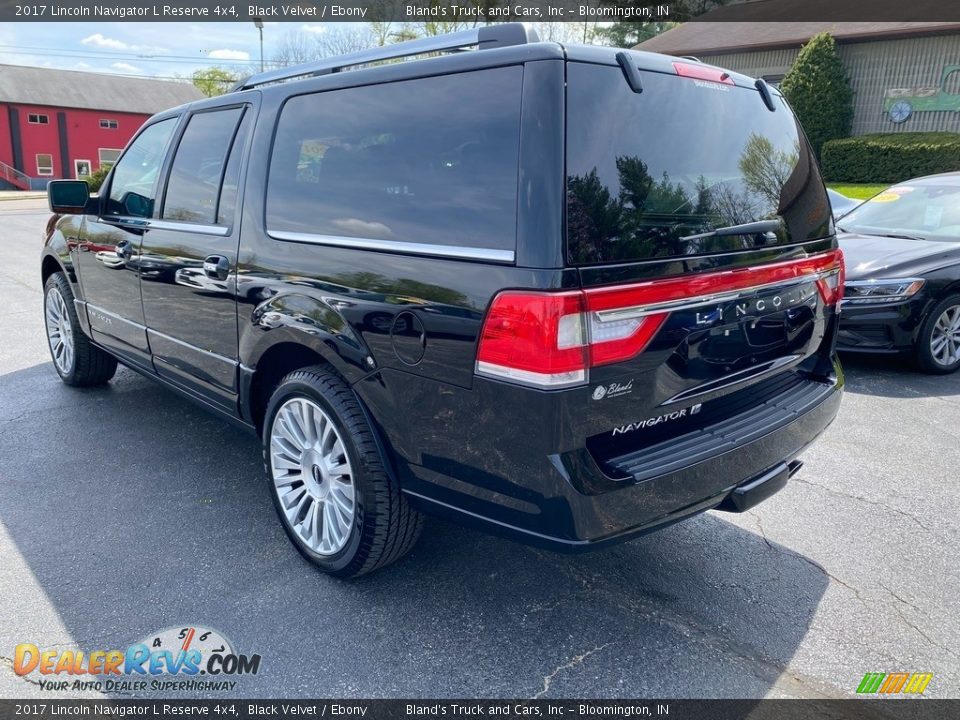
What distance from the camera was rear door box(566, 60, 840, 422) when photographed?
2.27m

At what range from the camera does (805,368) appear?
10.7ft

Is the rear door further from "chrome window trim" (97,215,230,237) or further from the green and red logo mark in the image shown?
"chrome window trim" (97,215,230,237)

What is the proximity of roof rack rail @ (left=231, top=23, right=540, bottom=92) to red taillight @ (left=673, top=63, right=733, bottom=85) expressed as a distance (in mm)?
564

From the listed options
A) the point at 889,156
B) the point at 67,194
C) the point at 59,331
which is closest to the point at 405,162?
the point at 67,194

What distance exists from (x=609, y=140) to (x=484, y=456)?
1.09 m

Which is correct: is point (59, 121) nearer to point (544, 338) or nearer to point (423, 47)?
point (423, 47)

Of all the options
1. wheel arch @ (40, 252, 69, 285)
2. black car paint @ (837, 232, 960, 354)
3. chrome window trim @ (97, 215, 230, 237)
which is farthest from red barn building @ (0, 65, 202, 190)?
black car paint @ (837, 232, 960, 354)

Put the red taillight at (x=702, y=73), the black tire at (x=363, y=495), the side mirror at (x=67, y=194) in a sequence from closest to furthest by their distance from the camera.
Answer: the red taillight at (x=702, y=73)
the black tire at (x=363, y=495)
the side mirror at (x=67, y=194)

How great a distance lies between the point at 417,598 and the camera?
2.97 metres

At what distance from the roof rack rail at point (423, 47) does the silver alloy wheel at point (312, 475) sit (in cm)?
144

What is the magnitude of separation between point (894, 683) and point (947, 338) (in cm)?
454

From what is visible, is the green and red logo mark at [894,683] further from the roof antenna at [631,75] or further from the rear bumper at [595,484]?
the roof antenna at [631,75]

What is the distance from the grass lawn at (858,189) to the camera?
18.4m

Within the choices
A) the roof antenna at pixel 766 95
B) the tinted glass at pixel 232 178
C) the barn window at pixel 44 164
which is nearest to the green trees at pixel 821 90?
the roof antenna at pixel 766 95
